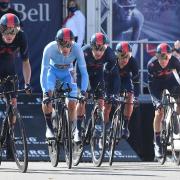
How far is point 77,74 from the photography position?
13.8 meters

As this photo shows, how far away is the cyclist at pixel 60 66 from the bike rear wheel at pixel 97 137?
593 millimetres

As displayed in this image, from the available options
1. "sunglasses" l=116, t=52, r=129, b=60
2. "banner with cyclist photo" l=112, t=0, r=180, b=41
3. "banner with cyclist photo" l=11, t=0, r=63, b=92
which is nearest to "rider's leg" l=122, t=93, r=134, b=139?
"sunglasses" l=116, t=52, r=129, b=60

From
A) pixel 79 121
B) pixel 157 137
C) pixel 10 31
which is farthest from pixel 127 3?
pixel 10 31

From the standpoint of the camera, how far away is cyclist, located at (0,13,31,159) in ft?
38.9

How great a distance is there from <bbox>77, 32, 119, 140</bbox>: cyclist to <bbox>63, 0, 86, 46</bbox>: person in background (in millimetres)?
3318

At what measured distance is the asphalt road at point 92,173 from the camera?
37.6 ft

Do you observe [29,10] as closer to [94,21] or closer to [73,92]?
[94,21]

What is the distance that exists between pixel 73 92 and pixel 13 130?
4.33 feet

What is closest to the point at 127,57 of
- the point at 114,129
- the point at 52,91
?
the point at 114,129

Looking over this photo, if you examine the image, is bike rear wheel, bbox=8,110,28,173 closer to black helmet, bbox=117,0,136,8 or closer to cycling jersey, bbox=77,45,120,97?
cycling jersey, bbox=77,45,120,97

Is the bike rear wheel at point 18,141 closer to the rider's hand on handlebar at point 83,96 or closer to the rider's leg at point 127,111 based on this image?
the rider's hand on handlebar at point 83,96

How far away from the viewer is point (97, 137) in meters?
14.0

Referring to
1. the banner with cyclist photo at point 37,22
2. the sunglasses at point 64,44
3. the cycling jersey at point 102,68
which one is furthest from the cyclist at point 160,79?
the banner with cyclist photo at point 37,22

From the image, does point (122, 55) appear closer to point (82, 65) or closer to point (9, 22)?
point (82, 65)
